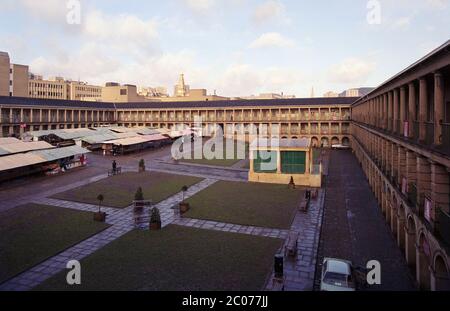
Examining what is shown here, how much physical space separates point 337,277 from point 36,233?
690 inches

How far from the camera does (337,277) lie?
15.4 m

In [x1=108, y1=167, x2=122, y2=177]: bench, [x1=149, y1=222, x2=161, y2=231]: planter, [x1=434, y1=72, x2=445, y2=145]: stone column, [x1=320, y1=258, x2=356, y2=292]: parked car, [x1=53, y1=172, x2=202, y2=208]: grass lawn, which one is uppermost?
[x1=434, y1=72, x2=445, y2=145]: stone column

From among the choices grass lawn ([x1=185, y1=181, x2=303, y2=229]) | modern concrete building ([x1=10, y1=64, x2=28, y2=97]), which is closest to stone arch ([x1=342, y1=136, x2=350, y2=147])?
grass lawn ([x1=185, y1=181, x2=303, y2=229])

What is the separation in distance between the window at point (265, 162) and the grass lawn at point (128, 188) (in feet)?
21.6

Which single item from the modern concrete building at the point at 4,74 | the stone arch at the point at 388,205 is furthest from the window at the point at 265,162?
the modern concrete building at the point at 4,74

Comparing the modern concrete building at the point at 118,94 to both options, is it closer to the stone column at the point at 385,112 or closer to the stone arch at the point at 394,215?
the stone column at the point at 385,112

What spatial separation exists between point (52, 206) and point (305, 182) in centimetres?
2403

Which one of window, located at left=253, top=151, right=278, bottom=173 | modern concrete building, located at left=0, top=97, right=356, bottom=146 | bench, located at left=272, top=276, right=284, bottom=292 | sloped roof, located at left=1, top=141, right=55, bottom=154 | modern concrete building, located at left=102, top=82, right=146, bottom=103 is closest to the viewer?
bench, located at left=272, top=276, right=284, bottom=292

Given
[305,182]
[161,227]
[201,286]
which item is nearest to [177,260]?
[201,286]

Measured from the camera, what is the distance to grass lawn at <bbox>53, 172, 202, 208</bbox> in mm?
31156

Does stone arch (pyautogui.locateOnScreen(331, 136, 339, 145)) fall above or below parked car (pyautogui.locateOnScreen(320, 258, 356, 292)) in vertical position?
above

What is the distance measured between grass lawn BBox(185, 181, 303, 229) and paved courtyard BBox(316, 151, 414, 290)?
9.86 feet

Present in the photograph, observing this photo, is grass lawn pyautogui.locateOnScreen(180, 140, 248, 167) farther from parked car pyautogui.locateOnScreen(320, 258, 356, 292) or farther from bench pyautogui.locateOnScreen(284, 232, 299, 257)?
parked car pyautogui.locateOnScreen(320, 258, 356, 292)
